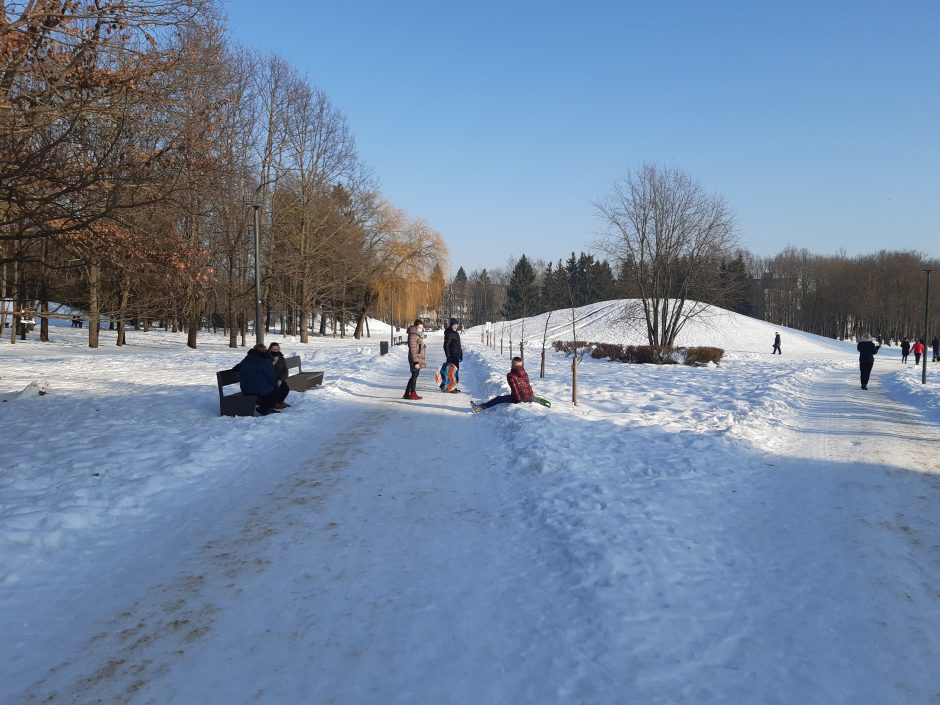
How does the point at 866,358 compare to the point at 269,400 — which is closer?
the point at 269,400

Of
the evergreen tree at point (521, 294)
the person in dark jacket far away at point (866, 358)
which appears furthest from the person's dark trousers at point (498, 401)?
the evergreen tree at point (521, 294)

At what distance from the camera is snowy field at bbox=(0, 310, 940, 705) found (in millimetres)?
2877

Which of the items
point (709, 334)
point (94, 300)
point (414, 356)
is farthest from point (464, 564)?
point (709, 334)

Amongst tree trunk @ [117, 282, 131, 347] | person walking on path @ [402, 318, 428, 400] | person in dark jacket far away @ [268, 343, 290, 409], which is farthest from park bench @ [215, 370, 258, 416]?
tree trunk @ [117, 282, 131, 347]

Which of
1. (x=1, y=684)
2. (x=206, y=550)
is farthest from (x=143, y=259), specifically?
(x=1, y=684)

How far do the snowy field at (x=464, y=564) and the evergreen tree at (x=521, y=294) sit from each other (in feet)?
287

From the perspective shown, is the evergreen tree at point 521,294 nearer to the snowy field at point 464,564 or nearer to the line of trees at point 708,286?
the line of trees at point 708,286

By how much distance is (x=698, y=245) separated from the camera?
1198 inches

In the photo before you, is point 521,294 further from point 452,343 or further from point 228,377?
point 228,377

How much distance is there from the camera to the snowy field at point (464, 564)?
288 cm

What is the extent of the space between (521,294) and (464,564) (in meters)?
94.0

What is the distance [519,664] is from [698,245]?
30786 millimetres

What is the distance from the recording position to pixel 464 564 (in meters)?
4.21

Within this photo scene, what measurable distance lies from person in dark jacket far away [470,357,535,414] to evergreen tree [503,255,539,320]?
84840 mm
